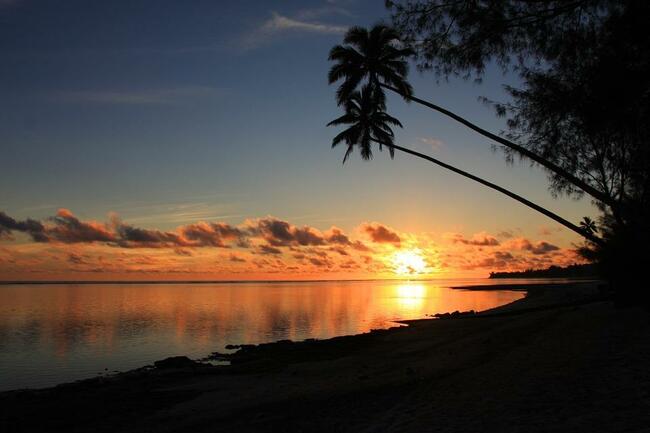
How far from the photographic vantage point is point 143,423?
1422 cm

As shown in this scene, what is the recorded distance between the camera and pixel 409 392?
46.4 feet

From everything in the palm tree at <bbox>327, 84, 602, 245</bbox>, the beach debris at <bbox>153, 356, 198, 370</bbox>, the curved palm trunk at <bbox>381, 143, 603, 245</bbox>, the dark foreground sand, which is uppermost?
the palm tree at <bbox>327, 84, 602, 245</bbox>

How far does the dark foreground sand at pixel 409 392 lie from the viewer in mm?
10305

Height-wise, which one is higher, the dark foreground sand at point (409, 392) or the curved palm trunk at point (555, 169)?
the curved palm trunk at point (555, 169)

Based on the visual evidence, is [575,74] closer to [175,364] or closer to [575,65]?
[575,65]

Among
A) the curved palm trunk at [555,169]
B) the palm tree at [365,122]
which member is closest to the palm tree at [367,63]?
the palm tree at [365,122]

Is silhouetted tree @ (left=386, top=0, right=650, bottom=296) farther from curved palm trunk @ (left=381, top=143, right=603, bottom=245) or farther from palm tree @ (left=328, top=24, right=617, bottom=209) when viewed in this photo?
palm tree @ (left=328, top=24, right=617, bottom=209)

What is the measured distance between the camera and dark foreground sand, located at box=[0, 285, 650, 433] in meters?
10.3

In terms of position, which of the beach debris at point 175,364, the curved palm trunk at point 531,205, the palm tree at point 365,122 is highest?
the palm tree at point 365,122

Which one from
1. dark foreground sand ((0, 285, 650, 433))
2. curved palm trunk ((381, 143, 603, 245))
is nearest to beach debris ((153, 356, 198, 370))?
dark foreground sand ((0, 285, 650, 433))

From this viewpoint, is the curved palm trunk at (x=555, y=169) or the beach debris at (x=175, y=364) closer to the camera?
the curved palm trunk at (x=555, y=169)

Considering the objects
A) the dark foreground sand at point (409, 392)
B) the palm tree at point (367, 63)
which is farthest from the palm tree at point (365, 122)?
the dark foreground sand at point (409, 392)

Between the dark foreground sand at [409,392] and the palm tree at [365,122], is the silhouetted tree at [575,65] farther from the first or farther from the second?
the palm tree at [365,122]

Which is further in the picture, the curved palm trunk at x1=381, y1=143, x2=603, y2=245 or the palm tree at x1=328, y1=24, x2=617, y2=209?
the palm tree at x1=328, y1=24, x2=617, y2=209
